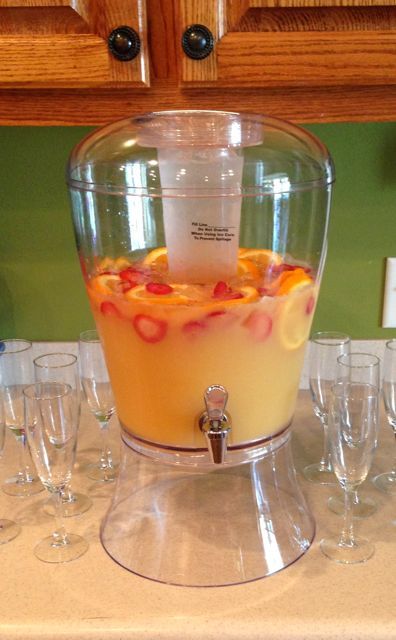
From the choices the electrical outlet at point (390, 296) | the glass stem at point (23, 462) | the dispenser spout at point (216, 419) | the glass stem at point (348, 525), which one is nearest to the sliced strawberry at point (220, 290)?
the dispenser spout at point (216, 419)

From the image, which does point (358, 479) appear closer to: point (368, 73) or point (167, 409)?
point (167, 409)

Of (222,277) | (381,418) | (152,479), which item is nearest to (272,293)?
(222,277)

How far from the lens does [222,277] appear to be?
858mm

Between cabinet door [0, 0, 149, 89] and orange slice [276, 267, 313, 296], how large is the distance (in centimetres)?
28

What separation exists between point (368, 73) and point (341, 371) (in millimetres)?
395

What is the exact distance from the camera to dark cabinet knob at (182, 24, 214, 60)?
2.67 feet

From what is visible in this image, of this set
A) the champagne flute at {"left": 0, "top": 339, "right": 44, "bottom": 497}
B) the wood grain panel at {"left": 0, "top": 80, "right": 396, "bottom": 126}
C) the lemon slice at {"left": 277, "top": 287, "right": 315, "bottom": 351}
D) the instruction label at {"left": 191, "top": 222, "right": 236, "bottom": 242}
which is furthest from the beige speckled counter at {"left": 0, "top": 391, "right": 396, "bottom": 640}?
the wood grain panel at {"left": 0, "top": 80, "right": 396, "bottom": 126}

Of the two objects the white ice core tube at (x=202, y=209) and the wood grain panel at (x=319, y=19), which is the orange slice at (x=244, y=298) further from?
the wood grain panel at (x=319, y=19)

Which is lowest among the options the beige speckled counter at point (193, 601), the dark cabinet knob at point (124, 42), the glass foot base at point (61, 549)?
the beige speckled counter at point (193, 601)

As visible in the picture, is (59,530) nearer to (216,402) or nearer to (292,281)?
(216,402)

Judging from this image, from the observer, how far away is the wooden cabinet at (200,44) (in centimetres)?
81

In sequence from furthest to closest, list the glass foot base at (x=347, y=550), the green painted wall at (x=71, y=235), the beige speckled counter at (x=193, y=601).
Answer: the green painted wall at (x=71, y=235)
the glass foot base at (x=347, y=550)
the beige speckled counter at (x=193, y=601)

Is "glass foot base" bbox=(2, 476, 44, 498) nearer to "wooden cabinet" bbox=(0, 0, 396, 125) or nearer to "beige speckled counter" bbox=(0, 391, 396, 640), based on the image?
"beige speckled counter" bbox=(0, 391, 396, 640)

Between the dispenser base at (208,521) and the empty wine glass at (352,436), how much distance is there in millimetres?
62
